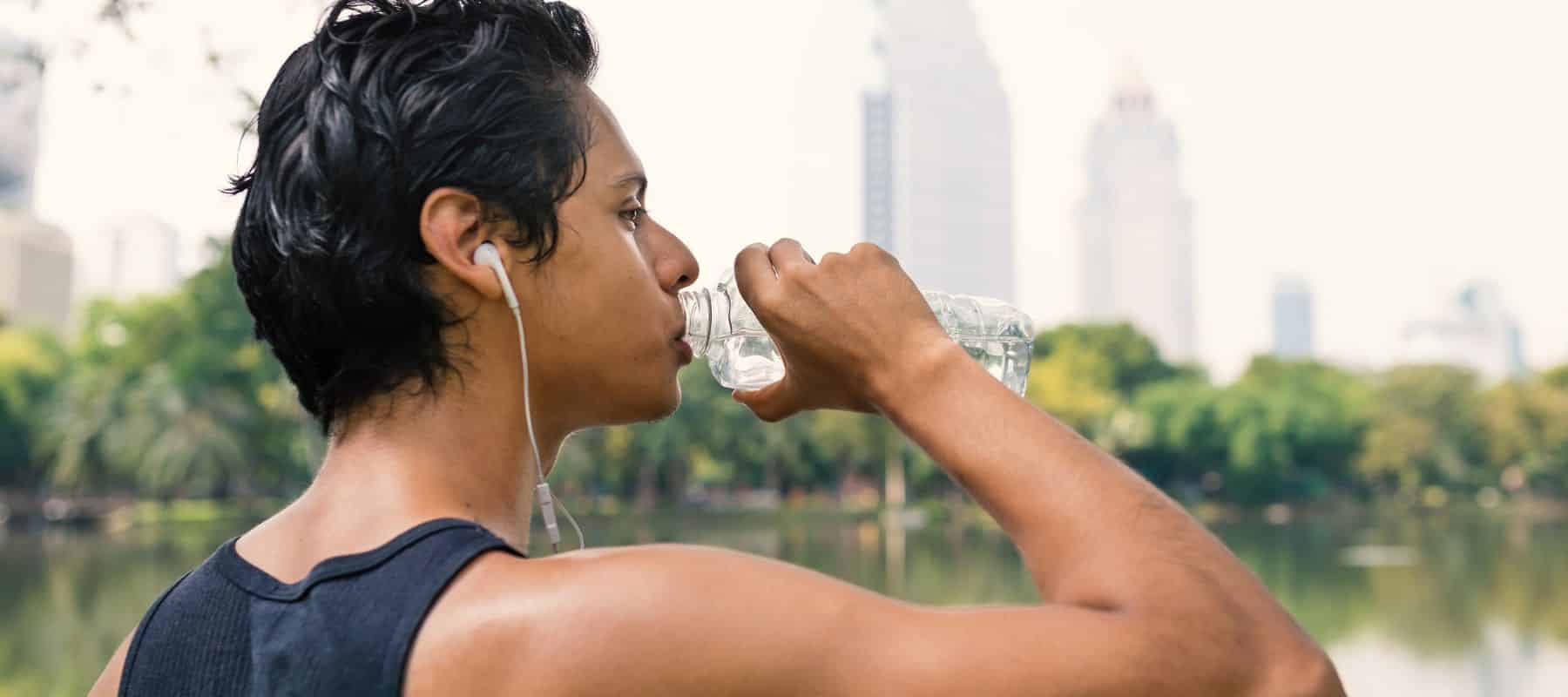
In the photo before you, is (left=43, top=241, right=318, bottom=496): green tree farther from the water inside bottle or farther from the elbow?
the elbow

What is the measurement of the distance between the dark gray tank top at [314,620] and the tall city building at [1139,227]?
147 m

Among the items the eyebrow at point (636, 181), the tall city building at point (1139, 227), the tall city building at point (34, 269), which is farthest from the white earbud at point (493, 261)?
the tall city building at point (1139, 227)

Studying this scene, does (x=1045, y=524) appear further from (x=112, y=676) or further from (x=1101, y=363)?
(x=1101, y=363)

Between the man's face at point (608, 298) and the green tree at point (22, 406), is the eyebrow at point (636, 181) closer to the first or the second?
the man's face at point (608, 298)

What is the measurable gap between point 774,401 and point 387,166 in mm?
379

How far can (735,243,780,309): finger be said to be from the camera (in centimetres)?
125

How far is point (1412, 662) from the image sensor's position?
1538cm

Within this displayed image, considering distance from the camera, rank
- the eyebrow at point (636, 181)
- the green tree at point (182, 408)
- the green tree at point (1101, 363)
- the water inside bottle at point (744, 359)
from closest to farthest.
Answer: the eyebrow at point (636, 181), the water inside bottle at point (744, 359), the green tree at point (182, 408), the green tree at point (1101, 363)

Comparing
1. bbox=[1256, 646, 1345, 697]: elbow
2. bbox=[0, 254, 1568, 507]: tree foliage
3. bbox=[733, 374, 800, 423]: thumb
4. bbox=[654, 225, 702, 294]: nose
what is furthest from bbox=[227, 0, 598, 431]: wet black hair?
bbox=[0, 254, 1568, 507]: tree foliage

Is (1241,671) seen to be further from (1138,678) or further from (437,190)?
(437,190)

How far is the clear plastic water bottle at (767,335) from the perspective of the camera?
68.2 inches

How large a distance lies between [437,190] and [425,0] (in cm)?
19

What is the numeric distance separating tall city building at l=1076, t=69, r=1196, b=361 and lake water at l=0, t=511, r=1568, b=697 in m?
103

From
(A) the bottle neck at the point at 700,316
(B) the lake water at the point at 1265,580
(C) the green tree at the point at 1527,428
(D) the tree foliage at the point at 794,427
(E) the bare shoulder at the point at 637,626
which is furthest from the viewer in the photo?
(C) the green tree at the point at 1527,428
